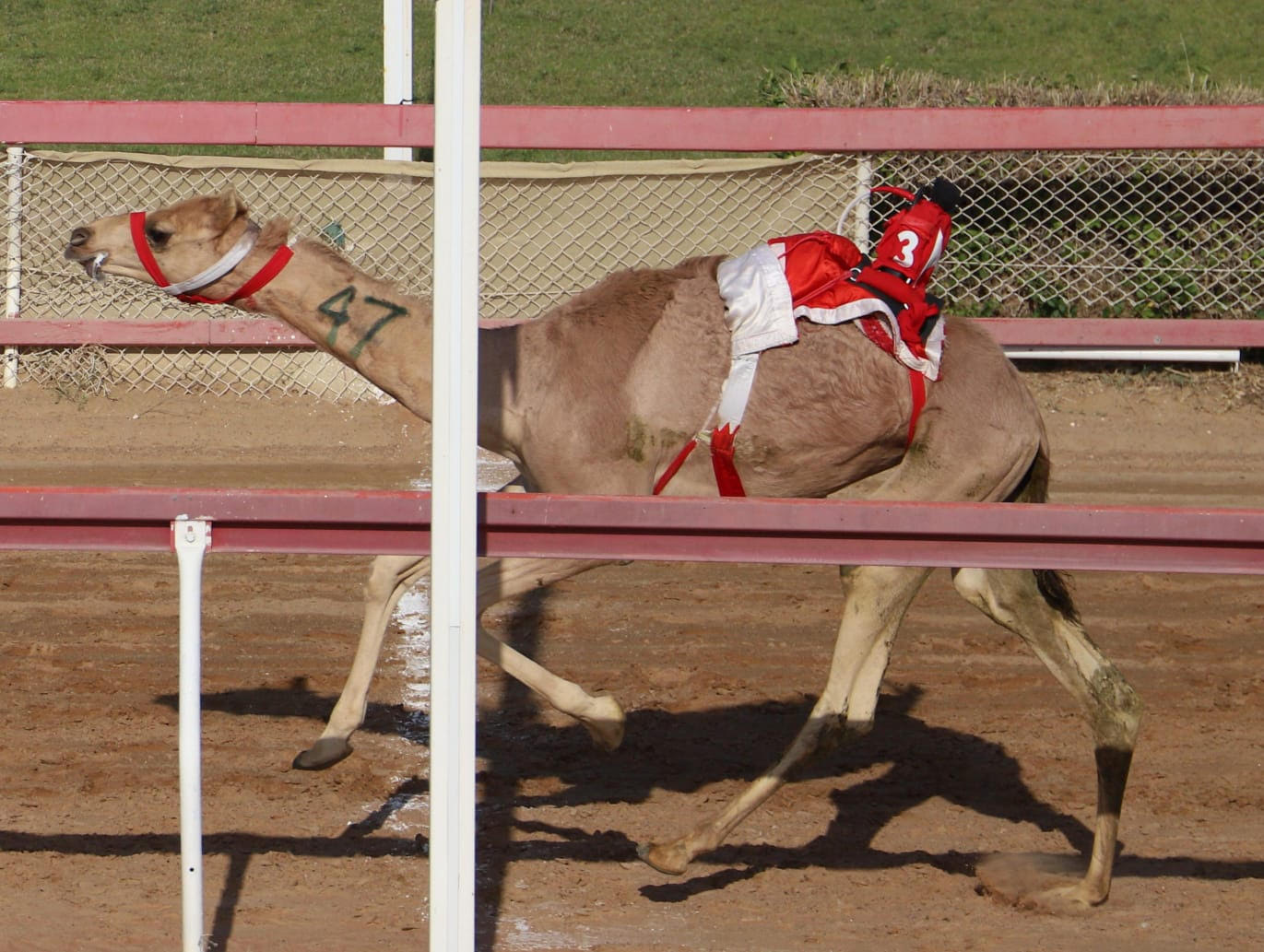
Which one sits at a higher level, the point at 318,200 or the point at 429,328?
the point at 318,200

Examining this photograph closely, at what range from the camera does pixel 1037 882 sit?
4758mm

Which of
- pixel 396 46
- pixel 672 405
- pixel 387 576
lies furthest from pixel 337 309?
pixel 396 46

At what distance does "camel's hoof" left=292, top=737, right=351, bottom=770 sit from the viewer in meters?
5.29

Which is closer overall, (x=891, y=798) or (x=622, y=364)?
(x=622, y=364)

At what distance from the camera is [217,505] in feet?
11.2

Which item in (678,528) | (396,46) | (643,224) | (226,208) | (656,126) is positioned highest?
(396,46)

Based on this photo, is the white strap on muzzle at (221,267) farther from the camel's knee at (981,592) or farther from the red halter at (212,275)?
the camel's knee at (981,592)

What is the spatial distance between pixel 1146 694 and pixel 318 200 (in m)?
6.64

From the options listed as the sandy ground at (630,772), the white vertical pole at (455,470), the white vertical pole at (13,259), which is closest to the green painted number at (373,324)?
the sandy ground at (630,772)

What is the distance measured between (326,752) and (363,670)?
278mm

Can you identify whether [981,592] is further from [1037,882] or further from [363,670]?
[363,670]

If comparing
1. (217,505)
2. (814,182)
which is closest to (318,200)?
(814,182)

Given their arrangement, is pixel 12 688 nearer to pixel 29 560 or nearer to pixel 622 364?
pixel 29 560

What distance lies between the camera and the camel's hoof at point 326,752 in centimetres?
529
